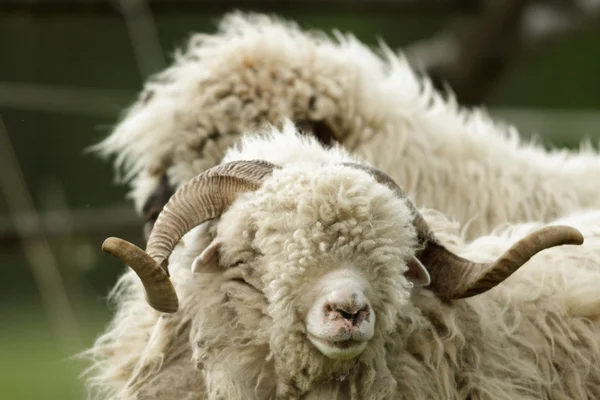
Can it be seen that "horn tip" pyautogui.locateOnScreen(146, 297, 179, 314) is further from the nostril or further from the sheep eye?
the nostril

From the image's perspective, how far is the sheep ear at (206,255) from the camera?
3.56m

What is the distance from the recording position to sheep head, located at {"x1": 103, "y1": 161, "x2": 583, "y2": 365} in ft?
10.7

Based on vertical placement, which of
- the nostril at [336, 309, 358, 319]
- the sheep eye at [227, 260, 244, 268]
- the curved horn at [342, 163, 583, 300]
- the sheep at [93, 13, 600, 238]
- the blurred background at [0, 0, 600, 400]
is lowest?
the nostril at [336, 309, 358, 319]

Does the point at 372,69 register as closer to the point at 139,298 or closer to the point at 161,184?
the point at 161,184

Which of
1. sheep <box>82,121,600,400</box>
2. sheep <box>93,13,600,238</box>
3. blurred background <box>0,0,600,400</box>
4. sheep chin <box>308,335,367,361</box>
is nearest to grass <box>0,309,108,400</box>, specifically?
blurred background <box>0,0,600,400</box>

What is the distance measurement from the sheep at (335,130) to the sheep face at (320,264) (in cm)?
151

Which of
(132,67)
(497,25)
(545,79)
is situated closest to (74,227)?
(497,25)

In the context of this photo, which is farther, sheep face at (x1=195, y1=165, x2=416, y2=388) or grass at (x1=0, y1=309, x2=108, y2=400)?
grass at (x1=0, y1=309, x2=108, y2=400)

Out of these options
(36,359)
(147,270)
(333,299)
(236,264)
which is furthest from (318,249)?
(36,359)

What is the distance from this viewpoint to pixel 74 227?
9.07 m

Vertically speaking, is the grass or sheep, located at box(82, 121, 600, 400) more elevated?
the grass

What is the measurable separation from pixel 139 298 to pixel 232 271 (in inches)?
28.7

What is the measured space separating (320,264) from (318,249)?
4 cm

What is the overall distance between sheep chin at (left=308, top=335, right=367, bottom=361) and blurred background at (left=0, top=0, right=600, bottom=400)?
3.63m
